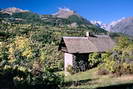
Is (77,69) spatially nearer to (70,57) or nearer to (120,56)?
(70,57)

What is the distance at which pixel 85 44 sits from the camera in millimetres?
34219

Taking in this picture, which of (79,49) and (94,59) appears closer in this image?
(94,59)

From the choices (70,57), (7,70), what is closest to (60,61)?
(70,57)

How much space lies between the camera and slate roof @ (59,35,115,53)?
32562 millimetres

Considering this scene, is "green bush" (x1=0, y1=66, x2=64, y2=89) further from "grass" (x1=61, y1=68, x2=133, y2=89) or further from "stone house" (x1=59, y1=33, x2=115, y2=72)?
"stone house" (x1=59, y1=33, x2=115, y2=72)

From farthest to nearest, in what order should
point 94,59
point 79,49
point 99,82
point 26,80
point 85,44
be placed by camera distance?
point 85,44 → point 79,49 → point 94,59 → point 99,82 → point 26,80

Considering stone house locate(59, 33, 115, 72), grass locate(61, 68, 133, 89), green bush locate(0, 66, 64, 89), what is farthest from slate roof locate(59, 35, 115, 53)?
green bush locate(0, 66, 64, 89)

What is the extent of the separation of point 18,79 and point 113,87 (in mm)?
6867

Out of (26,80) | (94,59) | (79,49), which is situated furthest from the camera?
(79,49)

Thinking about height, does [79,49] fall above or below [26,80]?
above

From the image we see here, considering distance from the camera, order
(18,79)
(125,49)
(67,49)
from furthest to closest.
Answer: (67,49), (125,49), (18,79)

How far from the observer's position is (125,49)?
960 inches

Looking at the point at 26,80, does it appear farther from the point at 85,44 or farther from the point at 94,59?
the point at 85,44

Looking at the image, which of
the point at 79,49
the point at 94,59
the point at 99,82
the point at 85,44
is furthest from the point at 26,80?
the point at 85,44
